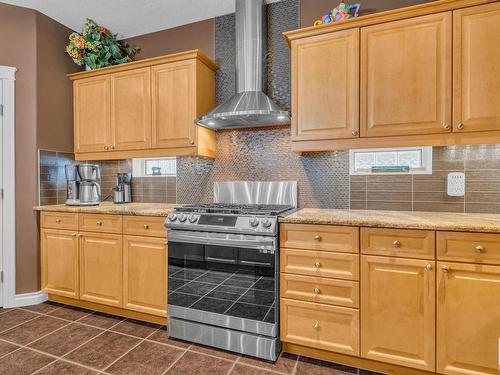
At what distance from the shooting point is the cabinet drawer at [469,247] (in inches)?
58.5

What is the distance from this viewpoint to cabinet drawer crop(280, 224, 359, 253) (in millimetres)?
1745

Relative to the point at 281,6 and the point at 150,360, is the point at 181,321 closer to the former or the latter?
the point at 150,360

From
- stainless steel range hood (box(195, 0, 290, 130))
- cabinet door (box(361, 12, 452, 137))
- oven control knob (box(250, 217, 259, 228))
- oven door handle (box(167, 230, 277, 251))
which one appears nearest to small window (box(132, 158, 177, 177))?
stainless steel range hood (box(195, 0, 290, 130))

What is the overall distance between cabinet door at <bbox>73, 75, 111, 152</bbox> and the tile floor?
1646 millimetres

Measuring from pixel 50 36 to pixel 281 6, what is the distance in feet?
7.58

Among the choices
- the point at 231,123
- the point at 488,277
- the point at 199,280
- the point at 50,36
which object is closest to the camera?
the point at 488,277

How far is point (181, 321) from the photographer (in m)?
2.12

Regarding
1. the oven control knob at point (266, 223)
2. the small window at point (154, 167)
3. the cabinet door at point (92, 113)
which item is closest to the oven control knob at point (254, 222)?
the oven control knob at point (266, 223)

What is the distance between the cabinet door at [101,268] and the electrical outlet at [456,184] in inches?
102

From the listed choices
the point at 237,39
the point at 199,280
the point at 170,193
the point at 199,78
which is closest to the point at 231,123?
the point at 199,78

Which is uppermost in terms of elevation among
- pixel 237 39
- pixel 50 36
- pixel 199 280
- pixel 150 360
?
pixel 50 36

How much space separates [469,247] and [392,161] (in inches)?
35.6

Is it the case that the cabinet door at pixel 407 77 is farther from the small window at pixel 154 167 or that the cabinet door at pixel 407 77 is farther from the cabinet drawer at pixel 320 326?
the small window at pixel 154 167

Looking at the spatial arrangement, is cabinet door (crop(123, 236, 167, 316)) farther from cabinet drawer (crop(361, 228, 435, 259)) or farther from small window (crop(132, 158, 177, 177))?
cabinet drawer (crop(361, 228, 435, 259))
